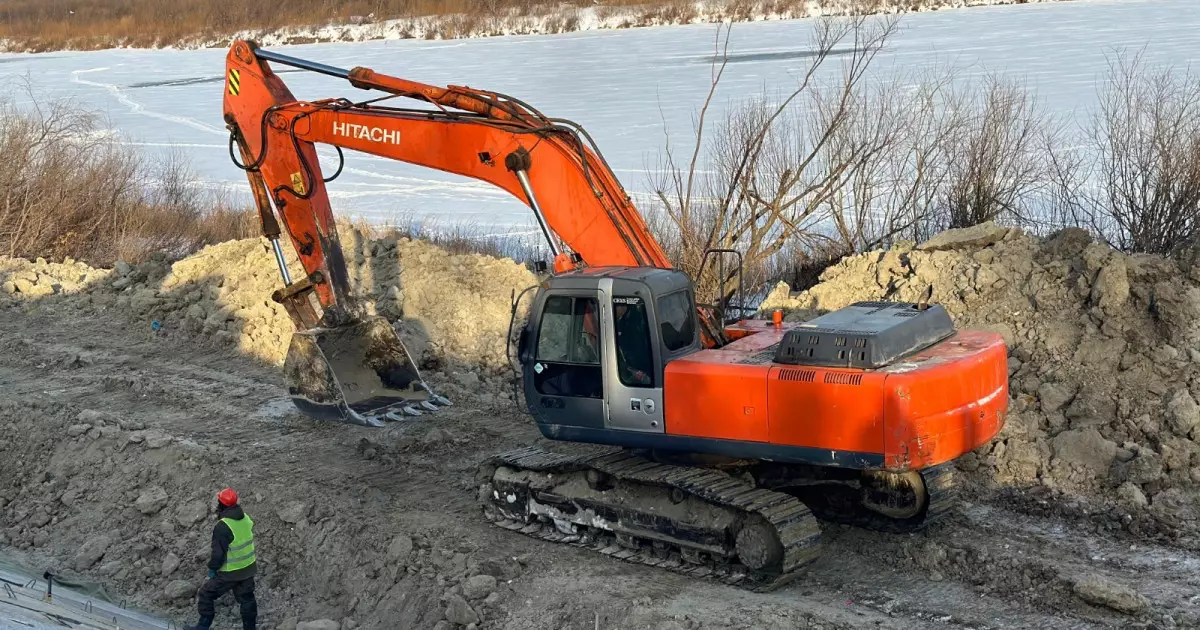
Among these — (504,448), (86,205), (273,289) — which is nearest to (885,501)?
(504,448)

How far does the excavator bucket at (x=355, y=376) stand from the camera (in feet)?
32.9

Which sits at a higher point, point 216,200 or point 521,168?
point 521,168

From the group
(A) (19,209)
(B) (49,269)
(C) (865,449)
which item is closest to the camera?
(C) (865,449)

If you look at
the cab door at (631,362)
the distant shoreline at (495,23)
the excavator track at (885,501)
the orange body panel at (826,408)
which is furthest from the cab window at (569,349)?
the distant shoreline at (495,23)

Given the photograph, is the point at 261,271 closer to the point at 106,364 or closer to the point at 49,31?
the point at 106,364

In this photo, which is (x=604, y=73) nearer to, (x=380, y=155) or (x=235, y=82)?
(x=235, y=82)

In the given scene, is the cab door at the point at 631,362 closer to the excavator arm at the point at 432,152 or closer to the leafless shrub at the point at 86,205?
the excavator arm at the point at 432,152

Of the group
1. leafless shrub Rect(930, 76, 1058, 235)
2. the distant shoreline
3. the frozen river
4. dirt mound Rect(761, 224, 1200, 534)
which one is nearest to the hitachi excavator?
dirt mound Rect(761, 224, 1200, 534)

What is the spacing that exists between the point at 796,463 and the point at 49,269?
12.9 metres

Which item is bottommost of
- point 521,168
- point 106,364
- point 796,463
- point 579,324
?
point 106,364

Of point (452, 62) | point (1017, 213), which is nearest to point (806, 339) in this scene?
point (1017, 213)

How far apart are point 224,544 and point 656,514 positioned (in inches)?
110

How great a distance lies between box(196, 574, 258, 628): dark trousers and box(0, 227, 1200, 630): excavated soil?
0.37 m

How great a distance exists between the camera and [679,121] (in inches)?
883
